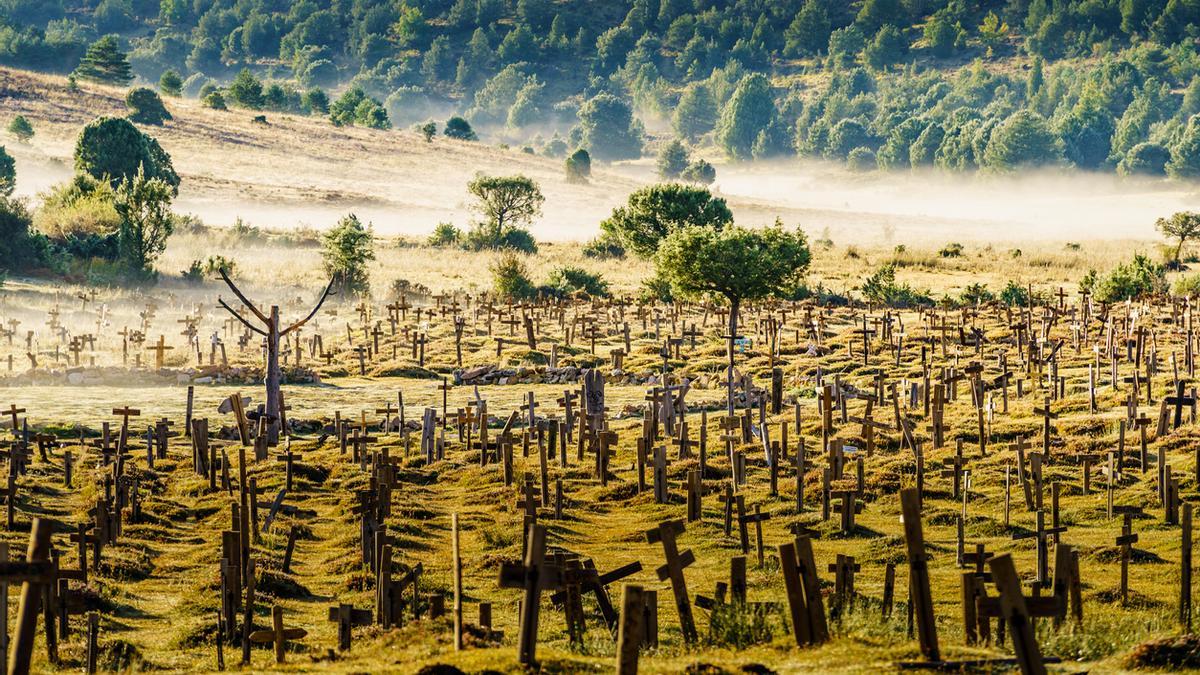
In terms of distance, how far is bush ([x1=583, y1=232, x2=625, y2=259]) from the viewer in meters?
120

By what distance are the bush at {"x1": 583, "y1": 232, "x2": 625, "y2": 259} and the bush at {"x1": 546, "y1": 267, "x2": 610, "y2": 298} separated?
24.0 metres

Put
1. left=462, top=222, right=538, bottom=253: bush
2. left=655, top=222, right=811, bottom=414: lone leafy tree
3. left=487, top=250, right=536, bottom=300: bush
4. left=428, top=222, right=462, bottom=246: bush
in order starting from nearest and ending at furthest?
1. left=655, top=222, right=811, bottom=414: lone leafy tree
2. left=487, top=250, right=536, bottom=300: bush
3. left=462, top=222, right=538, bottom=253: bush
4. left=428, top=222, right=462, bottom=246: bush

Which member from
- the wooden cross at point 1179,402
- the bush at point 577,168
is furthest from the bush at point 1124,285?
the bush at point 577,168

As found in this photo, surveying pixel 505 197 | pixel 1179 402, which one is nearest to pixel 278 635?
pixel 1179 402

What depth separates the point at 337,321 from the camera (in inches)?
3174

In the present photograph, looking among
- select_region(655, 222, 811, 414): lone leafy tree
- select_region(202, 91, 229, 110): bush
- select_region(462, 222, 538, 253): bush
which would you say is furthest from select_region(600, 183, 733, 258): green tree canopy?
select_region(202, 91, 229, 110): bush

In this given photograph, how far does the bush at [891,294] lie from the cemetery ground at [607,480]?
377 inches

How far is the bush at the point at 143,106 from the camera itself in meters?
174

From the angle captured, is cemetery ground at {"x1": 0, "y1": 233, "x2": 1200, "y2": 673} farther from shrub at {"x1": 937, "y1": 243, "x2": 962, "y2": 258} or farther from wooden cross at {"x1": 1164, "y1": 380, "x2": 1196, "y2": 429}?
shrub at {"x1": 937, "y1": 243, "x2": 962, "y2": 258}

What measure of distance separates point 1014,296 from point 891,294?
6101mm

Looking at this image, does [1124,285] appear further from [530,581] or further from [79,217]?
[530,581]

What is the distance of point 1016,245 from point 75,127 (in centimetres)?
9328

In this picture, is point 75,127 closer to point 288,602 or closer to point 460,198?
point 460,198

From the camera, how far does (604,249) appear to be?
12150cm
